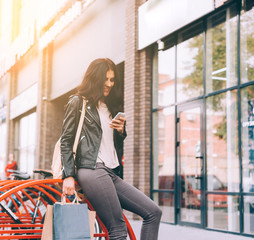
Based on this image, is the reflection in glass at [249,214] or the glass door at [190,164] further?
the glass door at [190,164]

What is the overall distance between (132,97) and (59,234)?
731 cm

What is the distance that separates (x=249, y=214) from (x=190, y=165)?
206cm

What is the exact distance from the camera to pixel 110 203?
3064 mm

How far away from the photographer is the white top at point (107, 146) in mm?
3176

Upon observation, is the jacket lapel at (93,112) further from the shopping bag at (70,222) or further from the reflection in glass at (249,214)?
the reflection in glass at (249,214)

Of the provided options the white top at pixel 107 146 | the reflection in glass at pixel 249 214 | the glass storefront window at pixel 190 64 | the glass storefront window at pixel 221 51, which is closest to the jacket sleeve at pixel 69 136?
the white top at pixel 107 146

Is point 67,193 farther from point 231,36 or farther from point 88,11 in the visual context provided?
point 88,11

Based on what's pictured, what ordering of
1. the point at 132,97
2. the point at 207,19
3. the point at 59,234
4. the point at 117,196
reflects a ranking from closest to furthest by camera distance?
the point at 59,234 → the point at 117,196 → the point at 207,19 → the point at 132,97

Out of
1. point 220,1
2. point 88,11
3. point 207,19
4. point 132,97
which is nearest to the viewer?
point 220,1

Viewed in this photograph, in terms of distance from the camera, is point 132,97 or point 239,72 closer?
point 239,72

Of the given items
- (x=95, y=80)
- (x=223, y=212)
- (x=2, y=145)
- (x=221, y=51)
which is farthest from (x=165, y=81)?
(x=2, y=145)

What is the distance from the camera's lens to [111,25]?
1162cm

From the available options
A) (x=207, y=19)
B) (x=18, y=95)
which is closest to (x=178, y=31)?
(x=207, y=19)

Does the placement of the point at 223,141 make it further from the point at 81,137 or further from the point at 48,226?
the point at 48,226
